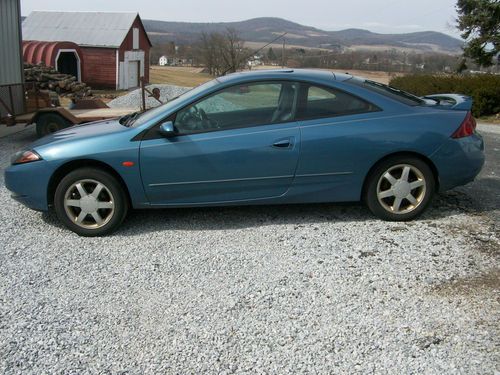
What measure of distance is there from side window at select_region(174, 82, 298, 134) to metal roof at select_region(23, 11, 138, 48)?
31641mm

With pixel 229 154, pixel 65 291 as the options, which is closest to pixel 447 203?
pixel 229 154

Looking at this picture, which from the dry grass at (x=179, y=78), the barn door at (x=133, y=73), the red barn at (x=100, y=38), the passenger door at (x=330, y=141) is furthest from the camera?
the dry grass at (x=179, y=78)

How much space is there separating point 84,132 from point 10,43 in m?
7.62

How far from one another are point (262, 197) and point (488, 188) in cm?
320

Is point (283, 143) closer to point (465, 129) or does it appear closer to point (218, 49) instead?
point (465, 129)

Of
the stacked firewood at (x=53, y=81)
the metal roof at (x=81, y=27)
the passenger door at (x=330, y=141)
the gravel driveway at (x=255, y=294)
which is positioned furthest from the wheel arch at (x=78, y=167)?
the metal roof at (x=81, y=27)

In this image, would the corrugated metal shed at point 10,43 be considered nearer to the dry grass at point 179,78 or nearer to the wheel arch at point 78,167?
the wheel arch at point 78,167

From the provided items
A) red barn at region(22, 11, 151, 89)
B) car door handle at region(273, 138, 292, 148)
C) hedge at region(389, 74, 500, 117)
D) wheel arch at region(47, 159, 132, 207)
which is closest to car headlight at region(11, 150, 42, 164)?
wheel arch at region(47, 159, 132, 207)

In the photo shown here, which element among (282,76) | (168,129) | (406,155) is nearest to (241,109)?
(282,76)

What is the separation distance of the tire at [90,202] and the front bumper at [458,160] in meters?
3.11

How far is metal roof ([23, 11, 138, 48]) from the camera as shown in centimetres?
3469

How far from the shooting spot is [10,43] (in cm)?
1127

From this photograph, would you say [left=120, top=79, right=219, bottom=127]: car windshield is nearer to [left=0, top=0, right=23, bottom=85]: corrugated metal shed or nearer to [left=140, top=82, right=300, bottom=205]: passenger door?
[left=140, top=82, right=300, bottom=205]: passenger door

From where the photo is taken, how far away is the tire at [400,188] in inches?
192
